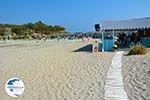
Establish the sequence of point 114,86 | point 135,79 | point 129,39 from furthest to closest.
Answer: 1. point 129,39
2. point 135,79
3. point 114,86

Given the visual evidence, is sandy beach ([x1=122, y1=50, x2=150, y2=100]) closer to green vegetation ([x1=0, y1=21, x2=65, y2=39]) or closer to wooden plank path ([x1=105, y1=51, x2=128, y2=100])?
wooden plank path ([x1=105, y1=51, x2=128, y2=100])

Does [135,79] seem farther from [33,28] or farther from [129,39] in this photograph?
[33,28]

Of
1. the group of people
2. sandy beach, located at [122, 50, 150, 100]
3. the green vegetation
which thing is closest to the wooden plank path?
sandy beach, located at [122, 50, 150, 100]

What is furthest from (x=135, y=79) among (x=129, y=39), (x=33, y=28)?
(x=33, y=28)

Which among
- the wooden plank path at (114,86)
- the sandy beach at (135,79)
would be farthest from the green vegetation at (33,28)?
the wooden plank path at (114,86)

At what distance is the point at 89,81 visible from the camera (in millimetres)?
9922

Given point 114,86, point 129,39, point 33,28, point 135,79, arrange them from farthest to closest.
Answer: point 33,28, point 129,39, point 135,79, point 114,86

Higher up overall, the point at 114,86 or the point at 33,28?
the point at 114,86

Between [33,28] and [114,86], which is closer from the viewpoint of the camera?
[114,86]

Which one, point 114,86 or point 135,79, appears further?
point 135,79

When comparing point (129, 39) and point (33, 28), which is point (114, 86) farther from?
point (33, 28)

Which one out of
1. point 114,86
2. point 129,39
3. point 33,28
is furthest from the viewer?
point 33,28

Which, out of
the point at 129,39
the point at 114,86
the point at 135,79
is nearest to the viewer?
the point at 114,86

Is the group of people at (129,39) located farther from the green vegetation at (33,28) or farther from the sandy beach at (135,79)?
the green vegetation at (33,28)
